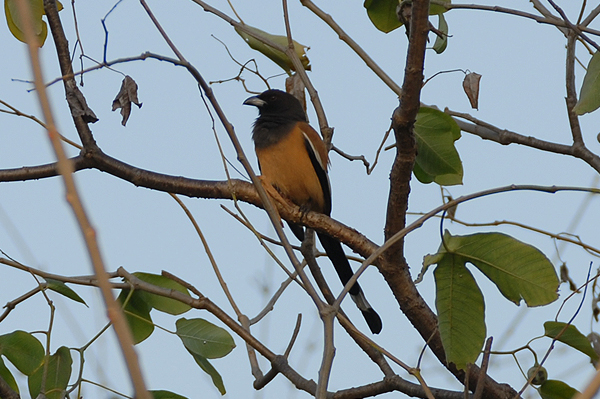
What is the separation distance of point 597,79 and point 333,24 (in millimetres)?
1479

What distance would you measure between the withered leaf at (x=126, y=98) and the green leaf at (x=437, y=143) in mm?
1280

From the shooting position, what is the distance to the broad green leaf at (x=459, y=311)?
2621mm

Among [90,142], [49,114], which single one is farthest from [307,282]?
[90,142]

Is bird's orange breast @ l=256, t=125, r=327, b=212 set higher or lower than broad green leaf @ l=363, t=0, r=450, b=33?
higher

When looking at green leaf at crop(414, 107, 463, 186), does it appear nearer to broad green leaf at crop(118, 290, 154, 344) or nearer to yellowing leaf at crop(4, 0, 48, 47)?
broad green leaf at crop(118, 290, 154, 344)

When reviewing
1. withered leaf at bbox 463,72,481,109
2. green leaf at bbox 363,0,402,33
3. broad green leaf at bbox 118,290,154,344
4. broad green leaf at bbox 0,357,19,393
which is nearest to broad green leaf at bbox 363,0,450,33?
green leaf at bbox 363,0,402,33

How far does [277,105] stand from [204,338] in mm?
3335

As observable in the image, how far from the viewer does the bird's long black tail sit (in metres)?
4.80

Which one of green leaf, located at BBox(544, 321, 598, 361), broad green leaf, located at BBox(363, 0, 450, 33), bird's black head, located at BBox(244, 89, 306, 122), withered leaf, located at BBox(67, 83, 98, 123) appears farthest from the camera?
bird's black head, located at BBox(244, 89, 306, 122)

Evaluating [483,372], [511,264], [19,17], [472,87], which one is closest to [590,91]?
[472,87]

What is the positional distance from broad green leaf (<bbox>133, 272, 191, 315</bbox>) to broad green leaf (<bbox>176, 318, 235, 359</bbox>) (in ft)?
0.26

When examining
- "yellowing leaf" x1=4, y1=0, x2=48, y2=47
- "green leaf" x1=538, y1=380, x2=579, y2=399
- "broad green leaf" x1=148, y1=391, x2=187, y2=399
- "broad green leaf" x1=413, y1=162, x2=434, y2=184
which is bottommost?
"broad green leaf" x1=148, y1=391, x2=187, y2=399

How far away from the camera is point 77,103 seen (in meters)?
3.23

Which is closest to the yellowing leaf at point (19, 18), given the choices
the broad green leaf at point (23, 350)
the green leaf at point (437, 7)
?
the broad green leaf at point (23, 350)
